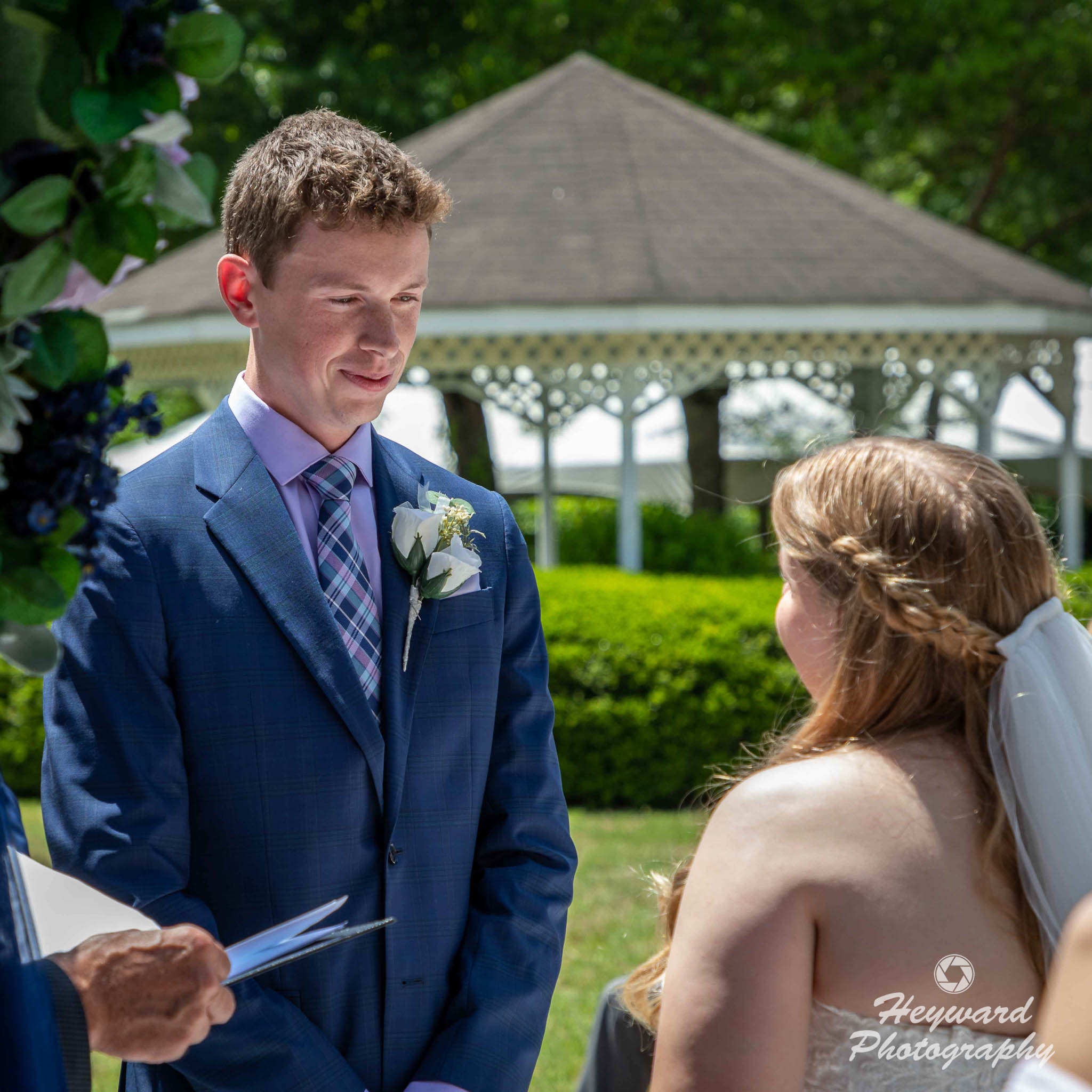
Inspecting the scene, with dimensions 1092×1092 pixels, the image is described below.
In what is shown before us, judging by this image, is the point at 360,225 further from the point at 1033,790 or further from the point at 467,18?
the point at 467,18

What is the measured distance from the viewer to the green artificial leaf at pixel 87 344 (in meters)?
1.34

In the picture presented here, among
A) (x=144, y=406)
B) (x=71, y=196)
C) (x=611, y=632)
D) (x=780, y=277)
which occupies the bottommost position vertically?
(x=611, y=632)

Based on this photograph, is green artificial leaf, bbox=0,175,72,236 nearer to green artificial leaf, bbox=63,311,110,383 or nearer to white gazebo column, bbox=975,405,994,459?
green artificial leaf, bbox=63,311,110,383

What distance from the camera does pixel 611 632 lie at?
1008 cm

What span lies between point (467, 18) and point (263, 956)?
19.8m

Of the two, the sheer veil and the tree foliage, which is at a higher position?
the tree foliage

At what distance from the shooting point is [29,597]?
4.39 feet

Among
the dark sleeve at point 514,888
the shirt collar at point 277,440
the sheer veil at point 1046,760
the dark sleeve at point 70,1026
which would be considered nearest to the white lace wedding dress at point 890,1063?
the sheer veil at point 1046,760

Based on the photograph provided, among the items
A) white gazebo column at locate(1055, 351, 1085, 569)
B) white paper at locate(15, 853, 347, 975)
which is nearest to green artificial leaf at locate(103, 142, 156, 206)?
white paper at locate(15, 853, 347, 975)

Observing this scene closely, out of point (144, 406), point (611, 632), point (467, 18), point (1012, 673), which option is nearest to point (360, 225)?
point (144, 406)

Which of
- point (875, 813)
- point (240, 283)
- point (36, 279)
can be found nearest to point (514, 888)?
point (875, 813)

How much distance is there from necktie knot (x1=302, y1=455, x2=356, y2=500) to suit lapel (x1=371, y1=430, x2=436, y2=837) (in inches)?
4.3

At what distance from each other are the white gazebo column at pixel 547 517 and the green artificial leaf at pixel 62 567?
11693mm

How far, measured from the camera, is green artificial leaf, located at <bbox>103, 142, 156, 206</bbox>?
128 centimetres
